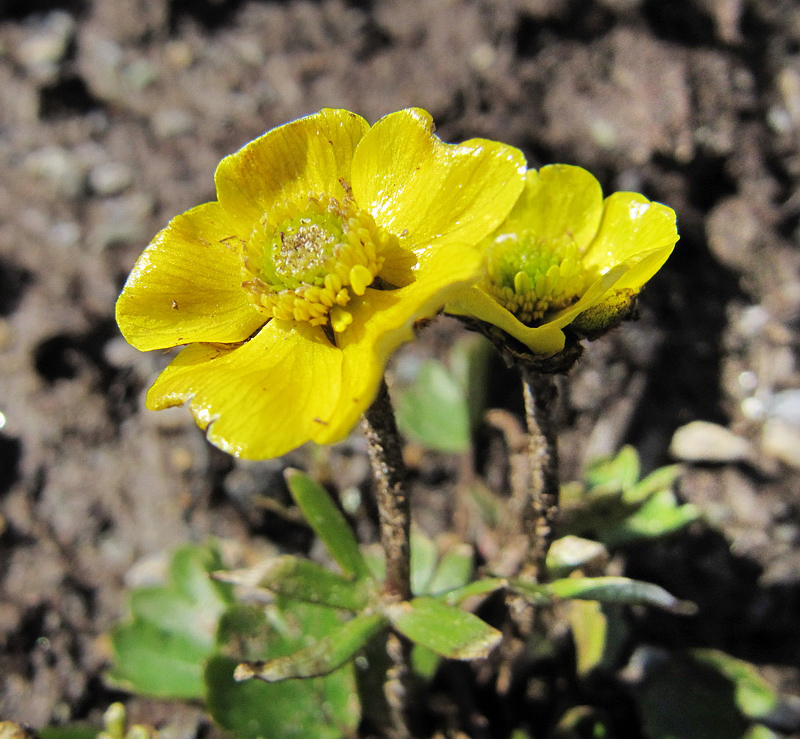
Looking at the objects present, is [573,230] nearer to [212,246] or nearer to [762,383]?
[212,246]

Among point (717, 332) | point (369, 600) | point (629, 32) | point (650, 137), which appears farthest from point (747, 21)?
point (369, 600)

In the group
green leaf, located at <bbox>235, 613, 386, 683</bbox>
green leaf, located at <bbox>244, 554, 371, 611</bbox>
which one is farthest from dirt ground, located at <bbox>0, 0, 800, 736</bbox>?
green leaf, located at <bbox>235, 613, 386, 683</bbox>

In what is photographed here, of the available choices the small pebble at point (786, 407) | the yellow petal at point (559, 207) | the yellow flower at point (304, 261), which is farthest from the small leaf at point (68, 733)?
the small pebble at point (786, 407)

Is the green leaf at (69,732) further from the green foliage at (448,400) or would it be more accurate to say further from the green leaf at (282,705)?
the green foliage at (448,400)

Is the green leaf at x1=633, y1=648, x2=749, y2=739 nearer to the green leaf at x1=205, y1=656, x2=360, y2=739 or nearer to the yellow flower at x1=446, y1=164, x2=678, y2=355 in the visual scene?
the green leaf at x1=205, y1=656, x2=360, y2=739

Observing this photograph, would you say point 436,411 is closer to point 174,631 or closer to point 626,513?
point 626,513
